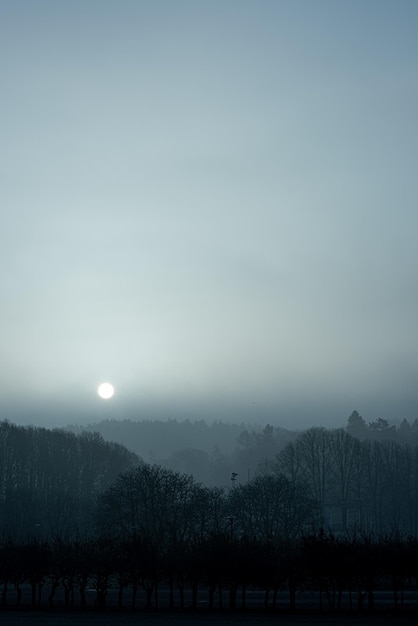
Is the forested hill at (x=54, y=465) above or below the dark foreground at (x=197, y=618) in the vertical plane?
above

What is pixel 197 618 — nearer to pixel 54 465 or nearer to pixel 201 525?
pixel 201 525

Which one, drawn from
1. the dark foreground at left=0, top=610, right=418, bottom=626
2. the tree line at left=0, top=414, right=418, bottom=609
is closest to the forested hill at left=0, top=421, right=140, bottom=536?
the tree line at left=0, top=414, right=418, bottom=609

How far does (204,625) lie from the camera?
4047 cm

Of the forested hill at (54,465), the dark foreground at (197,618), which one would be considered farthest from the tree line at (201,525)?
the dark foreground at (197,618)

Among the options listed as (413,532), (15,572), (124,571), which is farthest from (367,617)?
(413,532)

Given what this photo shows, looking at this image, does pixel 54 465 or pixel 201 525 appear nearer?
pixel 201 525

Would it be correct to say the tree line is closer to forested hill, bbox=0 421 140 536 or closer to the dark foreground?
forested hill, bbox=0 421 140 536

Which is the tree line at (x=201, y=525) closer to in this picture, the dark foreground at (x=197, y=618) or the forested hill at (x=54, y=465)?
the forested hill at (x=54, y=465)

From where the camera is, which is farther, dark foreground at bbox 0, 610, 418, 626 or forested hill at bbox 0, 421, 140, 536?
forested hill at bbox 0, 421, 140, 536

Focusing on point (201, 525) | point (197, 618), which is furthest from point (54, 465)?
point (197, 618)

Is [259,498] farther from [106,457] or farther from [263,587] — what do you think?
[106,457]

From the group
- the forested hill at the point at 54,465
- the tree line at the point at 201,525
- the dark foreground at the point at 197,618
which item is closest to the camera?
the dark foreground at the point at 197,618

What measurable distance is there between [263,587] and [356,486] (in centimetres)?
6457

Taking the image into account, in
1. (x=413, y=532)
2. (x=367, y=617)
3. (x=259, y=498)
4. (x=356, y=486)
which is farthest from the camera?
(x=356, y=486)
